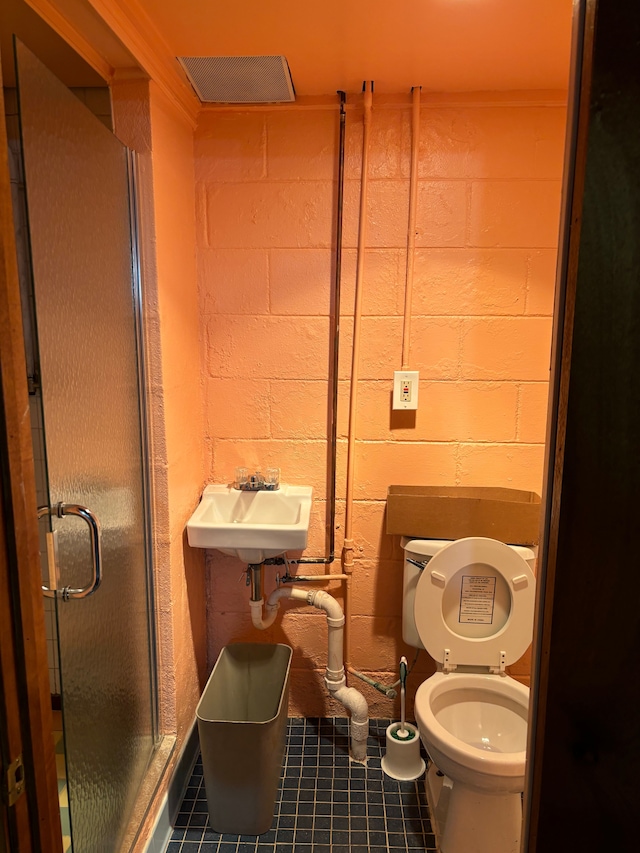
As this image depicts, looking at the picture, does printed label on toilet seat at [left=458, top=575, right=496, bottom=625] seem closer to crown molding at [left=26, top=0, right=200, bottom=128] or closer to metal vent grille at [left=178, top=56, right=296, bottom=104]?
metal vent grille at [left=178, top=56, right=296, bottom=104]

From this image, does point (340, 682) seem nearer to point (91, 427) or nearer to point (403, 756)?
point (403, 756)

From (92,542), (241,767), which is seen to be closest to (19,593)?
(92,542)

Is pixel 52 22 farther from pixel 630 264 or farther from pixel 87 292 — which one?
pixel 630 264

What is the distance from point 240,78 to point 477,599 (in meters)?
1.81

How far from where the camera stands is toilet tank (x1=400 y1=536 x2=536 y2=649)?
188 centimetres

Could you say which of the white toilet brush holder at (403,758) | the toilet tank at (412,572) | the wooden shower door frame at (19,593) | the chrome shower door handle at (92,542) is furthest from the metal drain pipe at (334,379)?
the wooden shower door frame at (19,593)

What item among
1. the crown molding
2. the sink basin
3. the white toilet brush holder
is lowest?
the white toilet brush holder

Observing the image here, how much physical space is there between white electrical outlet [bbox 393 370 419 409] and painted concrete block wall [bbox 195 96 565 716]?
39mm

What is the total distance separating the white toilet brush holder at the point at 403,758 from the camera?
189cm

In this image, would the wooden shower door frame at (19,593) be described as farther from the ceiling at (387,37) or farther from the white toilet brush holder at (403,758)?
the white toilet brush holder at (403,758)

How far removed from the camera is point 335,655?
1980 mm

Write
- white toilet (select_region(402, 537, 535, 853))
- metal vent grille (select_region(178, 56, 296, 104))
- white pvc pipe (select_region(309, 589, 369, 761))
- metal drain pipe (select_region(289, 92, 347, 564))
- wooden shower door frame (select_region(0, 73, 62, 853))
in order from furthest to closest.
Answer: white pvc pipe (select_region(309, 589, 369, 761)) < metal drain pipe (select_region(289, 92, 347, 564)) < white toilet (select_region(402, 537, 535, 853)) < metal vent grille (select_region(178, 56, 296, 104)) < wooden shower door frame (select_region(0, 73, 62, 853))

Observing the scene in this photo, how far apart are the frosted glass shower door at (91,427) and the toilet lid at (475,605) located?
931 mm

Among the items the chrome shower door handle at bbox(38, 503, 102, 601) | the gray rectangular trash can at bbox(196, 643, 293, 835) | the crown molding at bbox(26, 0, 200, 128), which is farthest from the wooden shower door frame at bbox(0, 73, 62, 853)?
the gray rectangular trash can at bbox(196, 643, 293, 835)
